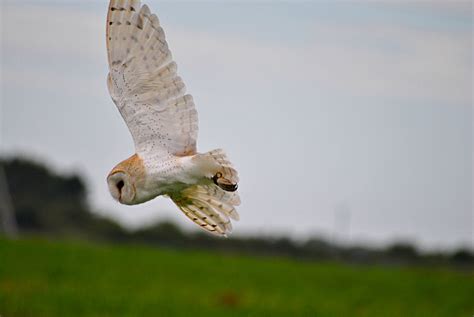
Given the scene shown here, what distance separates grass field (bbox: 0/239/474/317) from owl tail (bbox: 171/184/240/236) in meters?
10.7

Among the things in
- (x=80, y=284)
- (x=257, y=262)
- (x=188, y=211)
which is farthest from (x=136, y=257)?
(x=188, y=211)

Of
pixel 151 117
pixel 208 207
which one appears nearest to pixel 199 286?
pixel 208 207

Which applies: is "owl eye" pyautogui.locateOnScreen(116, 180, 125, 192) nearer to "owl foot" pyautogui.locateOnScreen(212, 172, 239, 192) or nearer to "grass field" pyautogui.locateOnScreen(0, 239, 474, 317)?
"owl foot" pyautogui.locateOnScreen(212, 172, 239, 192)

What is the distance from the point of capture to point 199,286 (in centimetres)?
2341

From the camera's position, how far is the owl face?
5.08 m

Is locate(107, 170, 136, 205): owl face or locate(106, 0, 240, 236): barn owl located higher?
locate(106, 0, 240, 236): barn owl

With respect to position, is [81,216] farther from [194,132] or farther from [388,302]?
[194,132]

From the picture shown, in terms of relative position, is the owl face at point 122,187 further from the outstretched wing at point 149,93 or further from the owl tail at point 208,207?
the owl tail at point 208,207

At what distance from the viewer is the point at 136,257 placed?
27.0 metres

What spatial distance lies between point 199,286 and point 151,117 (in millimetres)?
18334

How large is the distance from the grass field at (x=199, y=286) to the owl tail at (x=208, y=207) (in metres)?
10.7

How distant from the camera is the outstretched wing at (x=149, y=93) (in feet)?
17.0

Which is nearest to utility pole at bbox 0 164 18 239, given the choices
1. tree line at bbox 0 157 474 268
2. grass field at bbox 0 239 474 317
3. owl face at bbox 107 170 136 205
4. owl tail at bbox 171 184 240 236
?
tree line at bbox 0 157 474 268

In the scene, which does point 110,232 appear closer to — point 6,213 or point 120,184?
point 6,213
